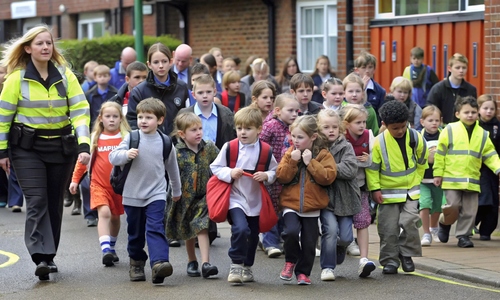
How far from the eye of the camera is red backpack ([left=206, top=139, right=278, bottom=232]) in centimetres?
862

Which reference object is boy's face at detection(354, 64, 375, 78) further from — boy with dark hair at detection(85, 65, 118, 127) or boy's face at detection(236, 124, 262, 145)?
boy's face at detection(236, 124, 262, 145)

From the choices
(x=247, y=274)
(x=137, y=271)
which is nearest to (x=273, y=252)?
(x=247, y=274)

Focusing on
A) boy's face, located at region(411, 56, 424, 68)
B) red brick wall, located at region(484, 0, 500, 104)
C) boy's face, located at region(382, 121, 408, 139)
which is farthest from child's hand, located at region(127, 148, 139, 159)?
boy's face, located at region(411, 56, 424, 68)

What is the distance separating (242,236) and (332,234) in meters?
0.77

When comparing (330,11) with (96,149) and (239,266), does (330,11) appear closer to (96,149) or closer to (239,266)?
(96,149)

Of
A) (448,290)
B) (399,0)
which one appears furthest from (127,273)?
(399,0)

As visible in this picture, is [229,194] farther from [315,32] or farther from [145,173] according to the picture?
[315,32]

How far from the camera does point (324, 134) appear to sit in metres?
8.78

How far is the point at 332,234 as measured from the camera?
8711mm

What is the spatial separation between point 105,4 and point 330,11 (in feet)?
29.8

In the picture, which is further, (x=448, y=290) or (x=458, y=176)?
(x=458, y=176)

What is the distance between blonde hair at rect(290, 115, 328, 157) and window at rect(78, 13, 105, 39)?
17956 millimetres

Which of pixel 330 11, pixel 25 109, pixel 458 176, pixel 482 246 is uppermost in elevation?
pixel 330 11

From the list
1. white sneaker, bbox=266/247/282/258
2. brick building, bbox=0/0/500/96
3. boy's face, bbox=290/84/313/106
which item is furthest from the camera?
brick building, bbox=0/0/500/96
